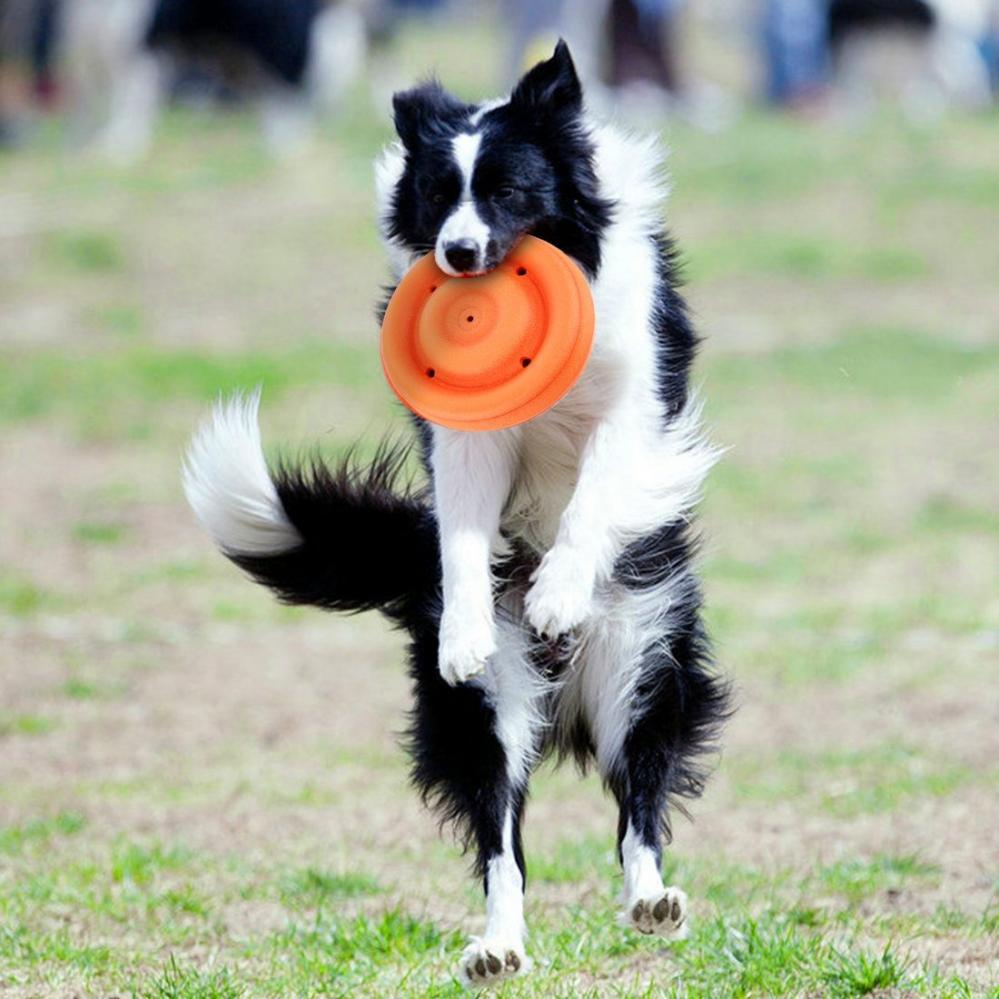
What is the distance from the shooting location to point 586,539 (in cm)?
411

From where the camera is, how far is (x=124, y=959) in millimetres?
4516

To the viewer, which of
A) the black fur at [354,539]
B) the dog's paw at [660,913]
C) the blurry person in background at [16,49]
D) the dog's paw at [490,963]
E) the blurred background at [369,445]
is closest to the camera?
the dog's paw at [490,963]

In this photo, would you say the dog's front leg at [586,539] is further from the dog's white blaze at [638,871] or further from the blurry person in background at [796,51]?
the blurry person in background at [796,51]

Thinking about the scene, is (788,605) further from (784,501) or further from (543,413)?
(543,413)

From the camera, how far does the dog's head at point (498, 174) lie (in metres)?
4.10

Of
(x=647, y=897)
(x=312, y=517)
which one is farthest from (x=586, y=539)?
(x=312, y=517)

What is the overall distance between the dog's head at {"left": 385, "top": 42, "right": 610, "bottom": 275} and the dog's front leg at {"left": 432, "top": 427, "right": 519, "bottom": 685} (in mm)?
406

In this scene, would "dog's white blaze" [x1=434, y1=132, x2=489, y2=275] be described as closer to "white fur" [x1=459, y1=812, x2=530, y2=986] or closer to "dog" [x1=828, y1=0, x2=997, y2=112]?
"white fur" [x1=459, y1=812, x2=530, y2=986]

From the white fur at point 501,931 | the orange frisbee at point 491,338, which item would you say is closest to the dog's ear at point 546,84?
the orange frisbee at point 491,338

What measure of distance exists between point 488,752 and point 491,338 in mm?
934

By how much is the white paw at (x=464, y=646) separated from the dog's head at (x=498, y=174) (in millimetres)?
769

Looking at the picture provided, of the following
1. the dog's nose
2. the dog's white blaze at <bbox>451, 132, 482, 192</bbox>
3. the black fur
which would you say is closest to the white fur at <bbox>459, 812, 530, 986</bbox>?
the black fur

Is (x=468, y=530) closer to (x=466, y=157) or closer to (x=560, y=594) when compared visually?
(x=560, y=594)

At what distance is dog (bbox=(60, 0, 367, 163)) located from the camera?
17.6m
